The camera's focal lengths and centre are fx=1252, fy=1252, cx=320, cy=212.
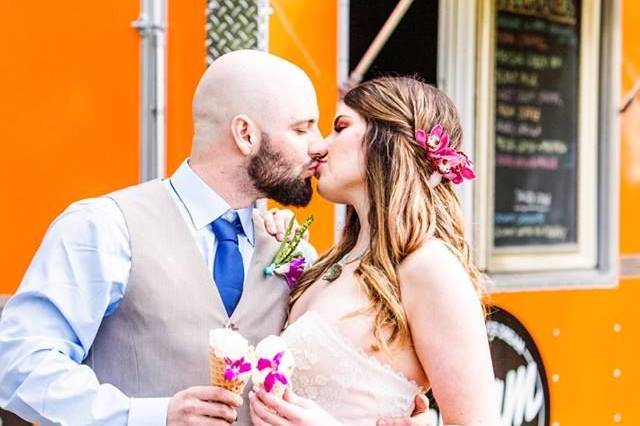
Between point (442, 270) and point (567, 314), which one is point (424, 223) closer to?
point (442, 270)

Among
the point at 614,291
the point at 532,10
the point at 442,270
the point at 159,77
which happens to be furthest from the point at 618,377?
the point at 442,270

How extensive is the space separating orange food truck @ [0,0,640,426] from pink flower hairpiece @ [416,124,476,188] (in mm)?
1110

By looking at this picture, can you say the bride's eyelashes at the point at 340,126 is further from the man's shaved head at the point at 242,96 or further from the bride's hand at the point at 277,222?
the bride's hand at the point at 277,222

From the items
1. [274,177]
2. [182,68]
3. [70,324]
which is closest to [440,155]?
[274,177]

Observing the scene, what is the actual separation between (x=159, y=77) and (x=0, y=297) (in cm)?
79

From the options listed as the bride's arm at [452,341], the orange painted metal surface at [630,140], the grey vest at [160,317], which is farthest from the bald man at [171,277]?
the orange painted metal surface at [630,140]

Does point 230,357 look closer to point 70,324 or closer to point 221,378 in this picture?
point 221,378

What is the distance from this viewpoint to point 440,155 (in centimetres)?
276

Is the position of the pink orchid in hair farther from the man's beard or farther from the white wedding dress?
the white wedding dress

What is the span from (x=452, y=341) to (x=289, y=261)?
1.83 ft

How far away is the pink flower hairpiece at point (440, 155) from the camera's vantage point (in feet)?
9.06

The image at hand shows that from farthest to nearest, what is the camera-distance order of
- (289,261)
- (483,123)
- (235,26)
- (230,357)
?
(483,123) < (235,26) < (289,261) < (230,357)

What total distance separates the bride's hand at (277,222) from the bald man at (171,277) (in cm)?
1

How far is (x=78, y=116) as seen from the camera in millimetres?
3578
